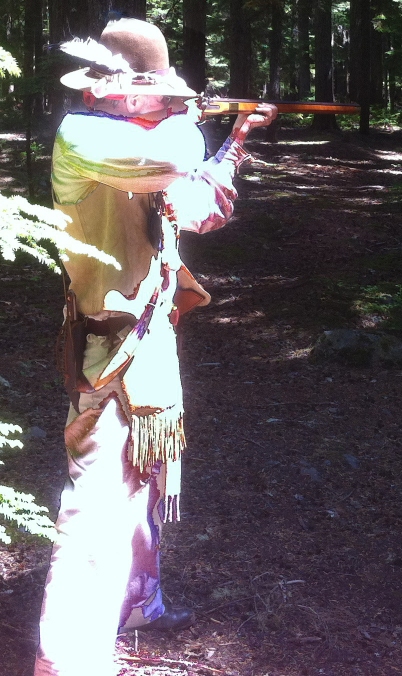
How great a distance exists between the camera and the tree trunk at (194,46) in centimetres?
1405

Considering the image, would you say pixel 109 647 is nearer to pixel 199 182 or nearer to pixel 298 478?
pixel 199 182

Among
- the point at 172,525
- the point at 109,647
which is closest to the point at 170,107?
the point at 109,647

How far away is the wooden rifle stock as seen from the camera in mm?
3223

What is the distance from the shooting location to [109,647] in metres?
2.71

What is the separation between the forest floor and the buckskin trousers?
0.62 meters

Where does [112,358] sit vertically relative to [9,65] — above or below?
below

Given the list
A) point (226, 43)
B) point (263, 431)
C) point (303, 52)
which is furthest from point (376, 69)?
point (263, 431)

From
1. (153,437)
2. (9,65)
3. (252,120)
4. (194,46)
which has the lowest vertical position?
(153,437)

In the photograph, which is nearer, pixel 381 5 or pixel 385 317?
pixel 385 317

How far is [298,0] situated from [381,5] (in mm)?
2499

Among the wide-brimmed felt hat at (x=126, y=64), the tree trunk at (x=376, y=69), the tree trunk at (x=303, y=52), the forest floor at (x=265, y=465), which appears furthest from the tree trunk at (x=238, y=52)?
the wide-brimmed felt hat at (x=126, y=64)

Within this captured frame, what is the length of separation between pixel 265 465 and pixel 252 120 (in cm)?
256

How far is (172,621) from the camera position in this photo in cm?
347

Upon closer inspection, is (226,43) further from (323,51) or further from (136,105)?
(136,105)
